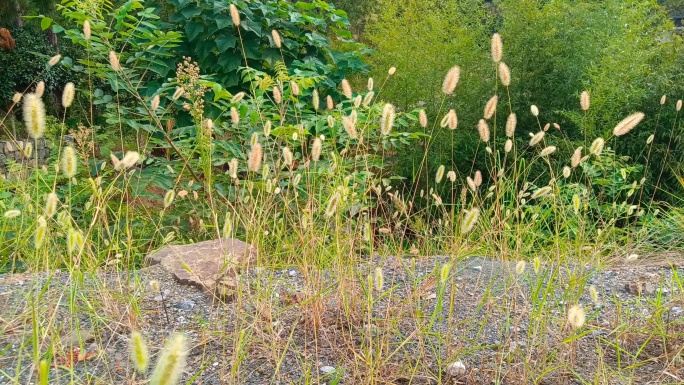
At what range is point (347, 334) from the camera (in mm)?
1678

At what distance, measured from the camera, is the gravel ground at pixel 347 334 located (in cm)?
143

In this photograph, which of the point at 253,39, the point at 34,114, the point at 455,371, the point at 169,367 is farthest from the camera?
the point at 253,39

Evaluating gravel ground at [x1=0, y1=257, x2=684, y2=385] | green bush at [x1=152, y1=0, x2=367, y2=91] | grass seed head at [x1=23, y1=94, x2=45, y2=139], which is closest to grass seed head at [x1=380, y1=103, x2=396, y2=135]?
gravel ground at [x1=0, y1=257, x2=684, y2=385]

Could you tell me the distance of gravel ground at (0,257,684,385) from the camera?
1.43m

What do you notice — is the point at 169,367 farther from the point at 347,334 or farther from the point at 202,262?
the point at 202,262

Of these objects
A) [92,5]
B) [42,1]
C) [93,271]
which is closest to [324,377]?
[93,271]

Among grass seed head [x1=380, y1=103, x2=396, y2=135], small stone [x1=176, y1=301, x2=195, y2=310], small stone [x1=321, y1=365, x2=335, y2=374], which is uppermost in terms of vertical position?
grass seed head [x1=380, y1=103, x2=396, y2=135]

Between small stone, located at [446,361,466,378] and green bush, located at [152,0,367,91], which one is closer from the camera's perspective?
small stone, located at [446,361,466,378]

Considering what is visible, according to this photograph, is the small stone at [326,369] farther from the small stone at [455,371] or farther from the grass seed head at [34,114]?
the grass seed head at [34,114]

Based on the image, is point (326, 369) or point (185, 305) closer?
point (326, 369)

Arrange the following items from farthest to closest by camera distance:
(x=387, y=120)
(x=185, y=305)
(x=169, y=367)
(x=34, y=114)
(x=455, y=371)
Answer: (x=185, y=305) < (x=387, y=120) < (x=455, y=371) < (x=34, y=114) < (x=169, y=367)

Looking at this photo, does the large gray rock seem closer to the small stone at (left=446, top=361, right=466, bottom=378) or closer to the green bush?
the small stone at (left=446, top=361, right=466, bottom=378)

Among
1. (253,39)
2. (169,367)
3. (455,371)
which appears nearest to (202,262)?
(455,371)

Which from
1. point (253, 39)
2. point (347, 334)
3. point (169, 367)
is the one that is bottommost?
point (347, 334)
